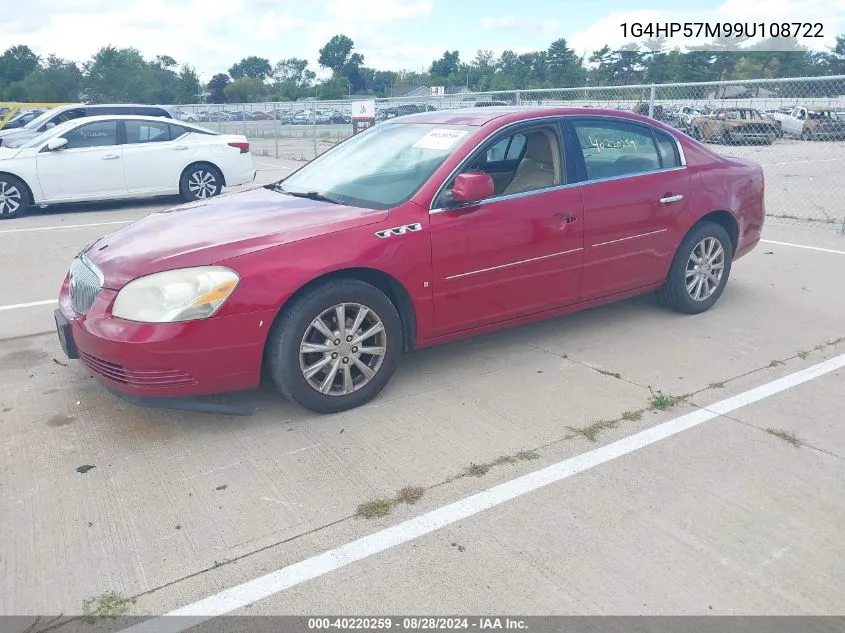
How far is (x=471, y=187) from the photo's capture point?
418cm

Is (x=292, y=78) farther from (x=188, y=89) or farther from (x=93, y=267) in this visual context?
(x=93, y=267)

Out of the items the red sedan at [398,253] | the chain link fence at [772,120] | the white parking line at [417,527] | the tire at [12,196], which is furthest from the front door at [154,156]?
the white parking line at [417,527]

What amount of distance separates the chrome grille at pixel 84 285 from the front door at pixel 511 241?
5.96 ft

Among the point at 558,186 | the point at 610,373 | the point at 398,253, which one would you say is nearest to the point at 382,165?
the point at 398,253

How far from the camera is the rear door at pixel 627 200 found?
4910mm

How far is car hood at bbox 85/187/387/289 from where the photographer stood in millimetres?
3705

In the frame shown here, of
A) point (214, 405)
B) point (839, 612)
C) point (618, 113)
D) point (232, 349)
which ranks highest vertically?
point (618, 113)

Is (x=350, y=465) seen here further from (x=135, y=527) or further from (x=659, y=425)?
(x=659, y=425)

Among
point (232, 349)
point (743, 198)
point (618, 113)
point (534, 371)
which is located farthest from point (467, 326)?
point (743, 198)

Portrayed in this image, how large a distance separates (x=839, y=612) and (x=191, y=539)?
2.41 m

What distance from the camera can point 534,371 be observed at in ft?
15.3

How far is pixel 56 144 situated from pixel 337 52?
12579cm

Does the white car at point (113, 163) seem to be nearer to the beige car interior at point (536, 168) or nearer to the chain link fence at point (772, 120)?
the chain link fence at point (772, 120)

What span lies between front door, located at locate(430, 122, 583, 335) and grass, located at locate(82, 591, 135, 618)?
2277mm
